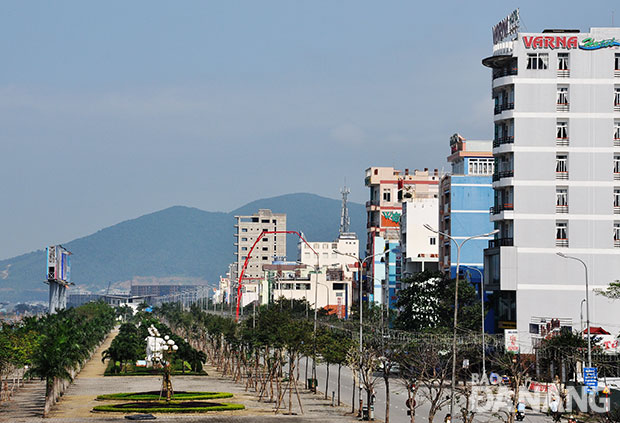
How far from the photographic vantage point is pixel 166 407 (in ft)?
250

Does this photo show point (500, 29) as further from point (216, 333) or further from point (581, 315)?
point (216, 333)

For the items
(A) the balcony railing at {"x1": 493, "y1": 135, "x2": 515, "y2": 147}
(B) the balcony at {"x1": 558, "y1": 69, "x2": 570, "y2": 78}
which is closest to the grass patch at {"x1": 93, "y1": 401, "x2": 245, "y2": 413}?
(A) the balcony railing at {"x1": 493, "y1": 135, "x2": 515, "y2": 147}

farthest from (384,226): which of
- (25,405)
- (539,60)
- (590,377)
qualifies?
(590,377)

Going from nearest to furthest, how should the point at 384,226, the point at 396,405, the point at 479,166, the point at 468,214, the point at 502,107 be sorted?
1. the point at 396,405
2. the point at 502,107
3. the point at 468,214
4. the point at 479,166
5. the point at 384,226

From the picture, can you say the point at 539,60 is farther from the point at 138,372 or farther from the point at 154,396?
the point at 138,372

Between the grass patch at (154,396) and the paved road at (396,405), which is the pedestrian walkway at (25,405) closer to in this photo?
the grass patch at (154,396)

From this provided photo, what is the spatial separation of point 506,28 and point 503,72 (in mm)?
4496

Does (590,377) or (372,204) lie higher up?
(372,204)

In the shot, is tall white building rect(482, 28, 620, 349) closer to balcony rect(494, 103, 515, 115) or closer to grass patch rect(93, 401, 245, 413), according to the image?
balcony rect(494, 103, 515, 115)

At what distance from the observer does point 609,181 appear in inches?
4136

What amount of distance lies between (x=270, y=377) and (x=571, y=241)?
36328mm

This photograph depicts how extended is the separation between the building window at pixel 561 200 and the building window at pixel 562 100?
7.95 metres

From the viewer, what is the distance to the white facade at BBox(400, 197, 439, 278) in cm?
14125

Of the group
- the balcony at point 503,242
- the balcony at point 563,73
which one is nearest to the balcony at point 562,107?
the balcony at point 563,73
